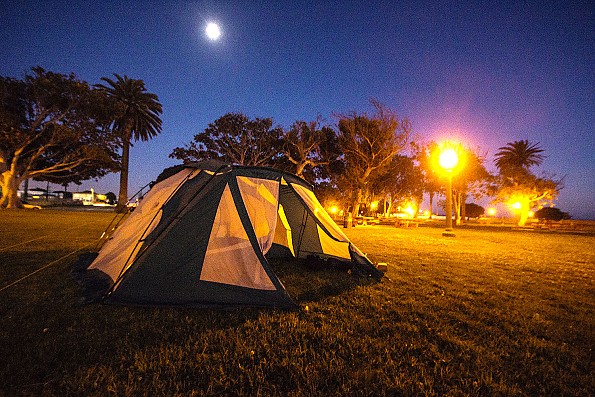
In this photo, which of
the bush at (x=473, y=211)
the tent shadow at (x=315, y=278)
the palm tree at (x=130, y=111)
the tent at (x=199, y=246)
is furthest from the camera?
the bush at (x=473, y=211)

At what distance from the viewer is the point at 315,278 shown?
5359mm

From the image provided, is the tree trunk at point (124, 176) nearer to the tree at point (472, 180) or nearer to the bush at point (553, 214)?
the tree at point (472, 180)

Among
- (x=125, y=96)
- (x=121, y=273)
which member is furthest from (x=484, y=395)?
(x=125, y=96)

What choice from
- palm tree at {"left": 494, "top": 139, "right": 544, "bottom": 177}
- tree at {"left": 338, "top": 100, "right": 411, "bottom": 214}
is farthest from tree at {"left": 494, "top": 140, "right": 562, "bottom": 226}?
tree at {"left": 338, "top": 100, "right": 411, "bottom": 214}

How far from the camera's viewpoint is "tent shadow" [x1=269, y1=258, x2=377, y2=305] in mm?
4492

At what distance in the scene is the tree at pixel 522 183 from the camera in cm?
→ 3400

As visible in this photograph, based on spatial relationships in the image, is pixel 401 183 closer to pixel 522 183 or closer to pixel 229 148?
pixel 522 183

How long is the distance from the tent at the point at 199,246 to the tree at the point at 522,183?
42770 mm

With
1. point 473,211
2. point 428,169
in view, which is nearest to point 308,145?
point 428,169

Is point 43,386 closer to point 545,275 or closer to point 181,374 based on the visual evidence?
point 181,374

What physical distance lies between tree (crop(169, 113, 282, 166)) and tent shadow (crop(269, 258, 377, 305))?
23.3 metres

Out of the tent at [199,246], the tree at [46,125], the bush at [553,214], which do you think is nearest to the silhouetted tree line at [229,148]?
the tree at [46,125]

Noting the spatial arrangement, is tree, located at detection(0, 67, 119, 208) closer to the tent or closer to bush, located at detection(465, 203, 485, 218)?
the tent

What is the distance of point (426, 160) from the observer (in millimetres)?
32469
